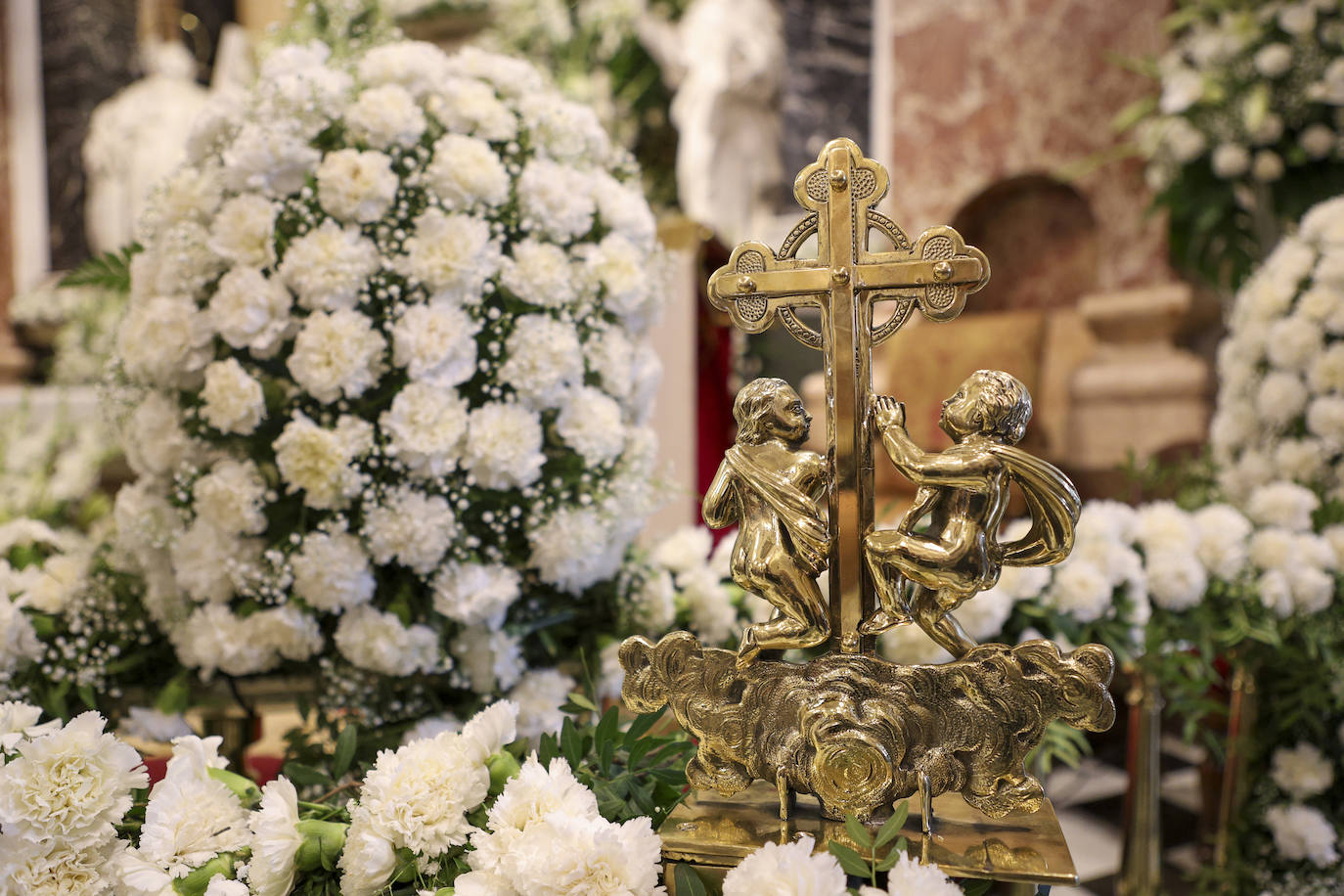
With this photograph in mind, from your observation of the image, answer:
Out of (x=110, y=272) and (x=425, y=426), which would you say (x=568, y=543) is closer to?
(x=425, y=426)

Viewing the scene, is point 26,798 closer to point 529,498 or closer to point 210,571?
point 210,571

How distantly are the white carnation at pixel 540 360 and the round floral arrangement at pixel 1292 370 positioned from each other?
1.45 m

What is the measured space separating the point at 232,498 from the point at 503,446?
0.35 meters

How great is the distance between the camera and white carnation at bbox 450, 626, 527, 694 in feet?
4.26

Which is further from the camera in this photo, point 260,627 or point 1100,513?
point 1100,513

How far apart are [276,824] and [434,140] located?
917 mm

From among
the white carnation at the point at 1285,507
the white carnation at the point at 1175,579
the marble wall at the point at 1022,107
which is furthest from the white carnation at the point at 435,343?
the marble wall at the point at 1022,107

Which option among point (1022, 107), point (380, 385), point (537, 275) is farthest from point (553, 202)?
point (1022, 107)

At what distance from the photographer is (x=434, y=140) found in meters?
1.34

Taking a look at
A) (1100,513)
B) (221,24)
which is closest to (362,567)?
(1100,513)

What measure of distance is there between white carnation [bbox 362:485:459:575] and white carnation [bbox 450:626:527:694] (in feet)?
0.44

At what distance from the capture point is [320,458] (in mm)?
1184

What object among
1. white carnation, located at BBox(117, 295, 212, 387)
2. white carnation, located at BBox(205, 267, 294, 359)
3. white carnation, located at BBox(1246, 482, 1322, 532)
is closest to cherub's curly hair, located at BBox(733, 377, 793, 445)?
white carnation, located at BBox(205, 267, 294, 359)

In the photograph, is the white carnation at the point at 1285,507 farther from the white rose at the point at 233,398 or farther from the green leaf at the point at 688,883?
the white rose at the point at 233,398
